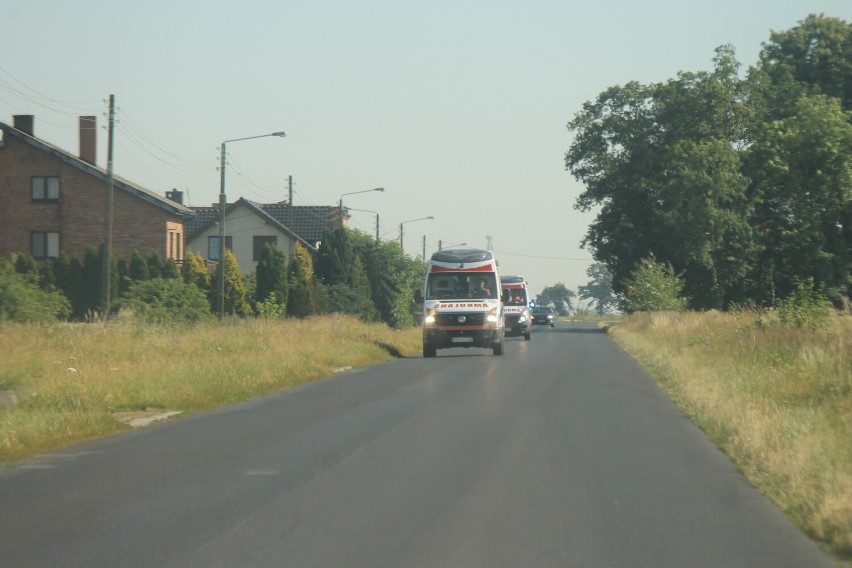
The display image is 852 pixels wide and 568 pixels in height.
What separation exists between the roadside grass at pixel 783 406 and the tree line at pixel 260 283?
54.0ft

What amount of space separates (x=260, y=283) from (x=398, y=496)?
198 feet

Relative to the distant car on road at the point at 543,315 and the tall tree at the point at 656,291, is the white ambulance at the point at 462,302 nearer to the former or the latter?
the tall tree at the point at 656,291

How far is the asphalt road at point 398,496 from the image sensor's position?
7504mm

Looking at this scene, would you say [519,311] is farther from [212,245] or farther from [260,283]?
[212,245]

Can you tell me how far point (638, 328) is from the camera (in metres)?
55.8

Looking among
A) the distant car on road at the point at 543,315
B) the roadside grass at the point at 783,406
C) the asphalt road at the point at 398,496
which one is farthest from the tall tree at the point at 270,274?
the asphalt road at the point at 398,496

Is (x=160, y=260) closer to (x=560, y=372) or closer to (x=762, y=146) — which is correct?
(x=762, y=146)

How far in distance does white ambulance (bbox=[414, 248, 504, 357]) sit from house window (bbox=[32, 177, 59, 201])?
3553cm

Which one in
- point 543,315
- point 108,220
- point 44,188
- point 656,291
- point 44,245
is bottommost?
point 543,315

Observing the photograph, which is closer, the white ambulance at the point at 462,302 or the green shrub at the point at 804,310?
the green shrub at the point at 804,310

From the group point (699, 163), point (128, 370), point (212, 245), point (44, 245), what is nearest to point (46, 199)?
point (44, 245)

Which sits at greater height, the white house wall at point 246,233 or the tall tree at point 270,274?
the white house wall at point 246,233

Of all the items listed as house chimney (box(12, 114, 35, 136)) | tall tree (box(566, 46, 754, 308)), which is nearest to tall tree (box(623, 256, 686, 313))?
tall tree (box(566, 46, 754, 308))

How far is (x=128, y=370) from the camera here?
2042cm
